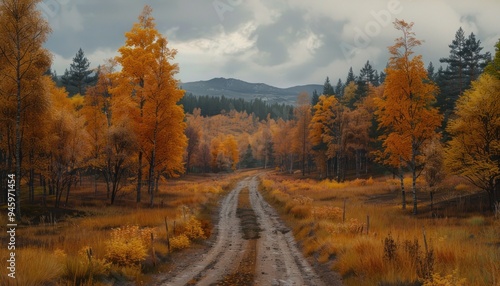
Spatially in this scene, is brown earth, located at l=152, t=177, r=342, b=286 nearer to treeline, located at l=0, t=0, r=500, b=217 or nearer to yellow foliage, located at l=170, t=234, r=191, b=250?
yellow foliage, located at l=170, t=234, r=191, b=250

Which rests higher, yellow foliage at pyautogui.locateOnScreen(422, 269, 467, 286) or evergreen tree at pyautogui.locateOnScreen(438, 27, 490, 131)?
evergreen tree at pyautogui.locateOnScreen(438, 27, 490, 131)

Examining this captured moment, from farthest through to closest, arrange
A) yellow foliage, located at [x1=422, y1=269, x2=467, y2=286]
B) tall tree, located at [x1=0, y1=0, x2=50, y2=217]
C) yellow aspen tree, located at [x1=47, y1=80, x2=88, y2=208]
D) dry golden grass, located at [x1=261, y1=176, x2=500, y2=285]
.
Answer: yellow aspen tree, located at [x1=47, y1=80, x2=88, y2=208] < tall tree, located at [x1=0, y1=0, x2=50, y2=217] < dry golden grass, located at [x1=261, y1=176, x2=500, y2=285] < yellow foliage, located at [x1=422, y1=269, x2=467, y2=286]

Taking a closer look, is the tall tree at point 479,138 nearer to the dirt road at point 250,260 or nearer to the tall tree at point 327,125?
the dirt road at point 250,260

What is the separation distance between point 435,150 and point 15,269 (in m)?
27.6

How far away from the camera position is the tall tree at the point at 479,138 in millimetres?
23344

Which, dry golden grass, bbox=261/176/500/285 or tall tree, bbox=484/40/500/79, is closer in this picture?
dry golden grass, bbox=261/176/500/285

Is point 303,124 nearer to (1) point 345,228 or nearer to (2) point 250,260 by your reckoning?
(1) point 345,228

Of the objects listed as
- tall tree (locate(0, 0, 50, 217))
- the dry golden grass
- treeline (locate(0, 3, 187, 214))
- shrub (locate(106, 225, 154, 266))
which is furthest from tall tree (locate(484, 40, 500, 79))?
tall tree (locate(0, 0, 50, 217))

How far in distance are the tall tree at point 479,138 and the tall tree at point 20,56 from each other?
29.0 metres

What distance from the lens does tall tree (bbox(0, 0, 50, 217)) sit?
66.8 feet

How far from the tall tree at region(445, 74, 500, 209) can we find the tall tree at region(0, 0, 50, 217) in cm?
2902

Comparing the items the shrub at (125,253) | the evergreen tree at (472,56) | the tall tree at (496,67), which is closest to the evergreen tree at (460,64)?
the evergreen tree at (472,56)

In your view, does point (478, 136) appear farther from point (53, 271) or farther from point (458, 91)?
point (458, 91)

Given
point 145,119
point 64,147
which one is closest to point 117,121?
point 145,119
